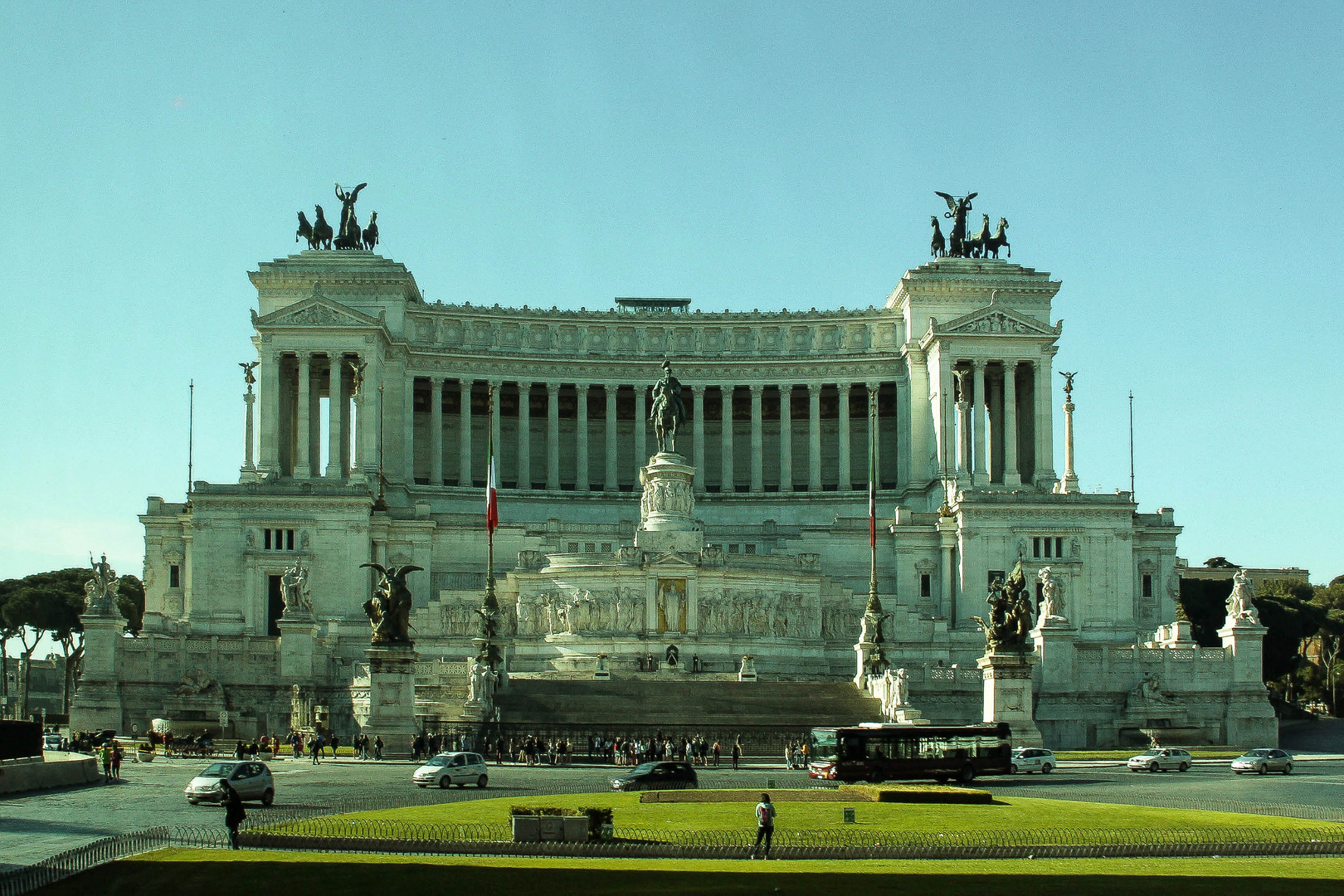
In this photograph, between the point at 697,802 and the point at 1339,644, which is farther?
the point at 1339,644

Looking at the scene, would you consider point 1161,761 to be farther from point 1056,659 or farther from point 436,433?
point 436,433

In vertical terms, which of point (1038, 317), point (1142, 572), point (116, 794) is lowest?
point (116, 794)

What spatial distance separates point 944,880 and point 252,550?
7643 centimetres

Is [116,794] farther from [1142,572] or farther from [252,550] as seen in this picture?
[1142,572]

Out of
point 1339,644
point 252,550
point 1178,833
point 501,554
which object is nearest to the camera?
point 1178,833

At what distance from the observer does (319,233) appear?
124m

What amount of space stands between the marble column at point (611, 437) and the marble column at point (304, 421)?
73.7 ft

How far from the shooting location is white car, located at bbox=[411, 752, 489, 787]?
176ft

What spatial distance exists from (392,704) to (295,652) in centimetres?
1661

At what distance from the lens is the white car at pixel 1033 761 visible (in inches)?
2509

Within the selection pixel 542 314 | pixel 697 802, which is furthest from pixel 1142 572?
pixel 697 802

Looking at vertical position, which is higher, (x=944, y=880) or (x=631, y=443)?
(x=631, y=443)

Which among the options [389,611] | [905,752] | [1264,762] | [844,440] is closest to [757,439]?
[844,440]

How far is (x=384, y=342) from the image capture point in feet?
391
